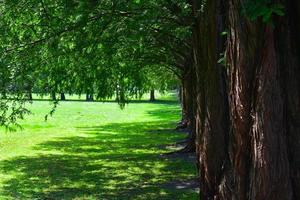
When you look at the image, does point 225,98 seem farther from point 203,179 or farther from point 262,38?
point 262,38

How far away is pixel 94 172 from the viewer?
20.3m

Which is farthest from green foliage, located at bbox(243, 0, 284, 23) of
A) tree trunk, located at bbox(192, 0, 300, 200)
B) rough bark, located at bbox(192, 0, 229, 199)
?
rough bark, located at bbox(192, 0, 229, 199)

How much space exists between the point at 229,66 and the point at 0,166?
16.3 meters

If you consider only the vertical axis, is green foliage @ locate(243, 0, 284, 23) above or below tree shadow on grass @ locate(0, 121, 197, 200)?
above

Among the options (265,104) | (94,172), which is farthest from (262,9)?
(94,172)

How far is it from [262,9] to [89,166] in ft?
55.9

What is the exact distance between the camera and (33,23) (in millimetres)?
12977

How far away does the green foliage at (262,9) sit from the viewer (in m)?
5.98

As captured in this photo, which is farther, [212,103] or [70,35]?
[70,35]

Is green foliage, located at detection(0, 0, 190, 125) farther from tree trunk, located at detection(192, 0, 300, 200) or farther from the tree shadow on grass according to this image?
tree trunk, located at detection(192, 0, 300, 200)

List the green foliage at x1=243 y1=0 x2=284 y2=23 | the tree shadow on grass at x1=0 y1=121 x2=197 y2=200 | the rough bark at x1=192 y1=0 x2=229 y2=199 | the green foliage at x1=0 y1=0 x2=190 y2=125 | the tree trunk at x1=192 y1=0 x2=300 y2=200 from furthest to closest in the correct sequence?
the tree shadow on grass at x1=0 y1=121 x2=197 y2=200 → the green foliage at x1=0 y1=0 x2=190 y2=125 → the rough bark at x1=192 y1=0 x2=229 y2=199 → the tree trunk at x1=192 y1=0 x2=300 y2=200 → the green foliage at x1=243 y1=0 x2=284 y2=23

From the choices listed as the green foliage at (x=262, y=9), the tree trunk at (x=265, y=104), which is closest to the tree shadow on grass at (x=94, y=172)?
the tree trunk at (x=265, y=104)

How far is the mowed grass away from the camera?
1571cm

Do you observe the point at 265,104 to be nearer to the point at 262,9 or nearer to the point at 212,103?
the point at 262,9
